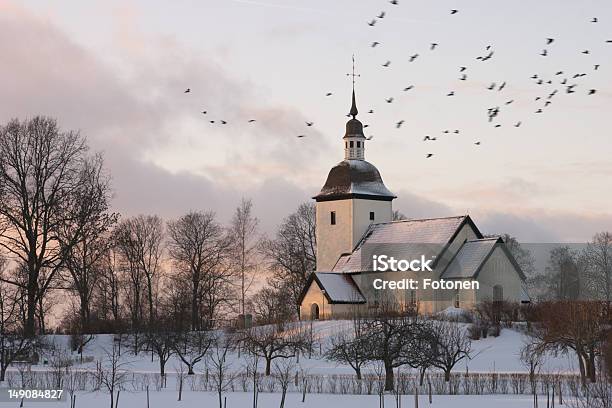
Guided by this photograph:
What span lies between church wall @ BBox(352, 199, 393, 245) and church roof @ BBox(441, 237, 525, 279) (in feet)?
32.3

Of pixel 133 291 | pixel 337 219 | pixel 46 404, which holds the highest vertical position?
pixel 337 219

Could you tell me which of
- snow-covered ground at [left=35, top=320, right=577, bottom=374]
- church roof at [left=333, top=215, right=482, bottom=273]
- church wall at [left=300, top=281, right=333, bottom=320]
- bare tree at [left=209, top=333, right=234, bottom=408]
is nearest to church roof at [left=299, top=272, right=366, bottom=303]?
church wall at [left=300, top=281, right=333, bottom=320]

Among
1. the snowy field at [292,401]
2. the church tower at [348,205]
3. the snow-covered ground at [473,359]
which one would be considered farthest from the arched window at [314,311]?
the snowy field at [292,401]

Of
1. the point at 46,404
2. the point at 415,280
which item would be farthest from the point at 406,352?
the point at 415,280

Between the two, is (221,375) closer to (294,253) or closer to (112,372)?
(112,372)

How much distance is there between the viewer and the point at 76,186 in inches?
2103

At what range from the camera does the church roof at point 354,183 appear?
2985 inches

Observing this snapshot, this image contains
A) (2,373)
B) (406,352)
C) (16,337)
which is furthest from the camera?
(16,337)

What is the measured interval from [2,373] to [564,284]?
263ft

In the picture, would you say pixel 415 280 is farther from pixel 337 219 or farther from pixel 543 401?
pixel 543 401

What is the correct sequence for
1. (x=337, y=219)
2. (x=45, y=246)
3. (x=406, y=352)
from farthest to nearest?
1. (x=337, y=219)
2. (x=45, y=246)
3. (x=406, y=352)

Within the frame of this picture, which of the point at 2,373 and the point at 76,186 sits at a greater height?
the point at 76,186

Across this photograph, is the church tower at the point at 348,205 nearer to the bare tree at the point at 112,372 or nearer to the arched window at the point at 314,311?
the arched window at the point at 314,311

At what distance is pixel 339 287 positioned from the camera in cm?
7031
